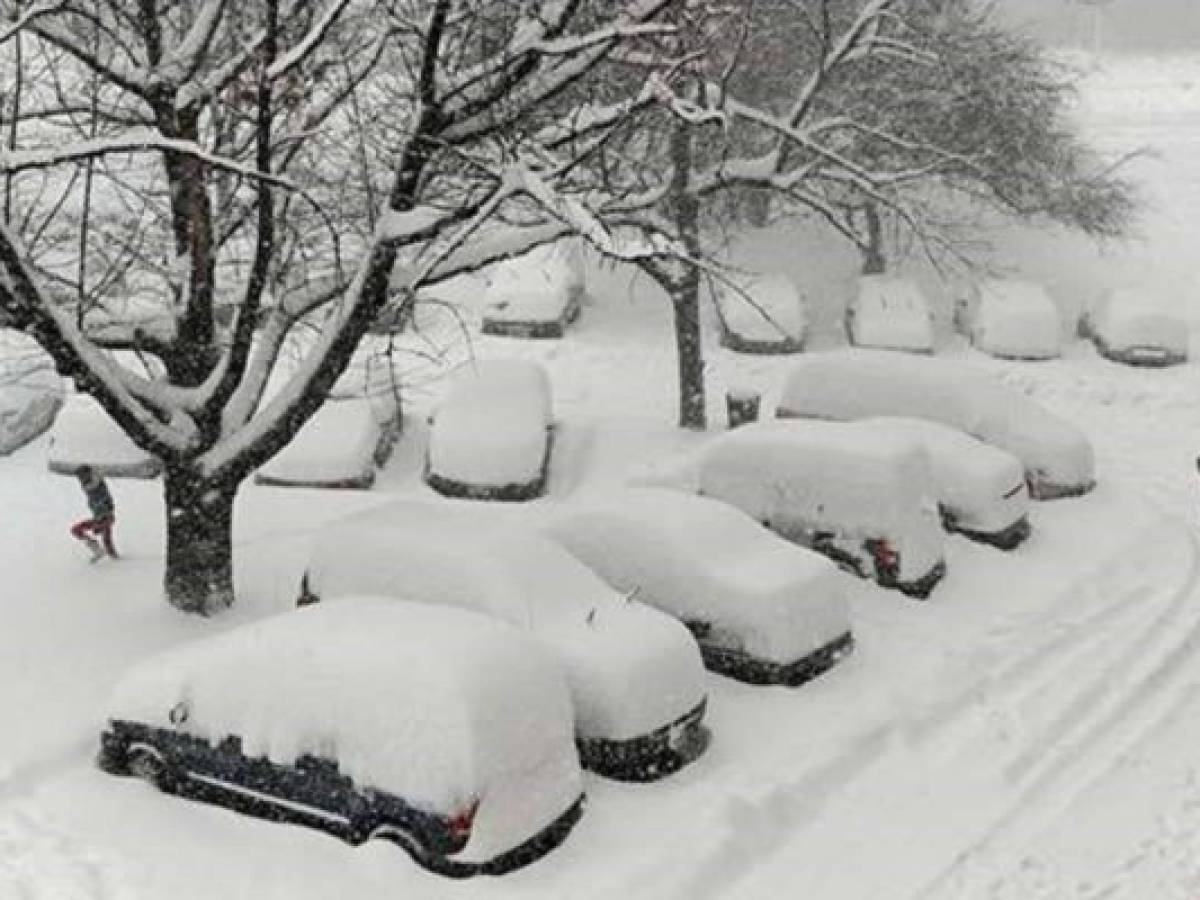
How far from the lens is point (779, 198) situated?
28.8 meters

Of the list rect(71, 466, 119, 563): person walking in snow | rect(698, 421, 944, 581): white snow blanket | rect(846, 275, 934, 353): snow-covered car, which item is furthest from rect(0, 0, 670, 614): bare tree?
rect(846, 275, 934, 353): snow-covered car

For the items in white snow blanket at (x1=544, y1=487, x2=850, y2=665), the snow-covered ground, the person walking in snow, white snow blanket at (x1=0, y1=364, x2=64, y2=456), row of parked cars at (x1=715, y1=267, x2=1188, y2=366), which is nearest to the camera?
the snow-covered ground

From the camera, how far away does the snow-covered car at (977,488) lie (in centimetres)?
1468

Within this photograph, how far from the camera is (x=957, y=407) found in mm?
16781

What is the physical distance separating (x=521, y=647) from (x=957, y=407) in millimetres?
9418

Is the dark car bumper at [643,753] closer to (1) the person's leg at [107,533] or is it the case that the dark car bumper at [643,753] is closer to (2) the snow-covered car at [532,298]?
(1) the person's leg at [107,533]

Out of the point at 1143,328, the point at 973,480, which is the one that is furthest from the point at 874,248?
the point at 973,480

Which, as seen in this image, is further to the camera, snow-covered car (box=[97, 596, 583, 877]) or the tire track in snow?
the tire track in snow

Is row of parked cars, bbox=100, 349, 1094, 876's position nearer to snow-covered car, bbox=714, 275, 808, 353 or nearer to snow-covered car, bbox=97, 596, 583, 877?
snow-covered car, bbox=97, 596, 583, 877

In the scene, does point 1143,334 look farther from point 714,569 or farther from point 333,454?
point 714,569

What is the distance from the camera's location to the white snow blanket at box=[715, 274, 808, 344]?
79.1ft

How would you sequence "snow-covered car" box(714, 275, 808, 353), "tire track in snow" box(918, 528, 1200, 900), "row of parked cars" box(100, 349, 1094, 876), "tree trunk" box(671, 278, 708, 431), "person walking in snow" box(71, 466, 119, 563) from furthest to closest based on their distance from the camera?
"snow-covered car" box(714, 275, 808, 353) < "tree trunk" box(671, 278, 708, 431) < "person walking in snow" box(71, 466, 119, 563) < "tire track in snow" box(918, 528, 1200, 900) < "row of parked cars" box(100, 349, 1094, 876)

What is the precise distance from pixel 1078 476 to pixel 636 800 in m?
9.52

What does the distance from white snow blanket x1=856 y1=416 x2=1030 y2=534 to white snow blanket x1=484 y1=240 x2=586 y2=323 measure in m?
10.3
